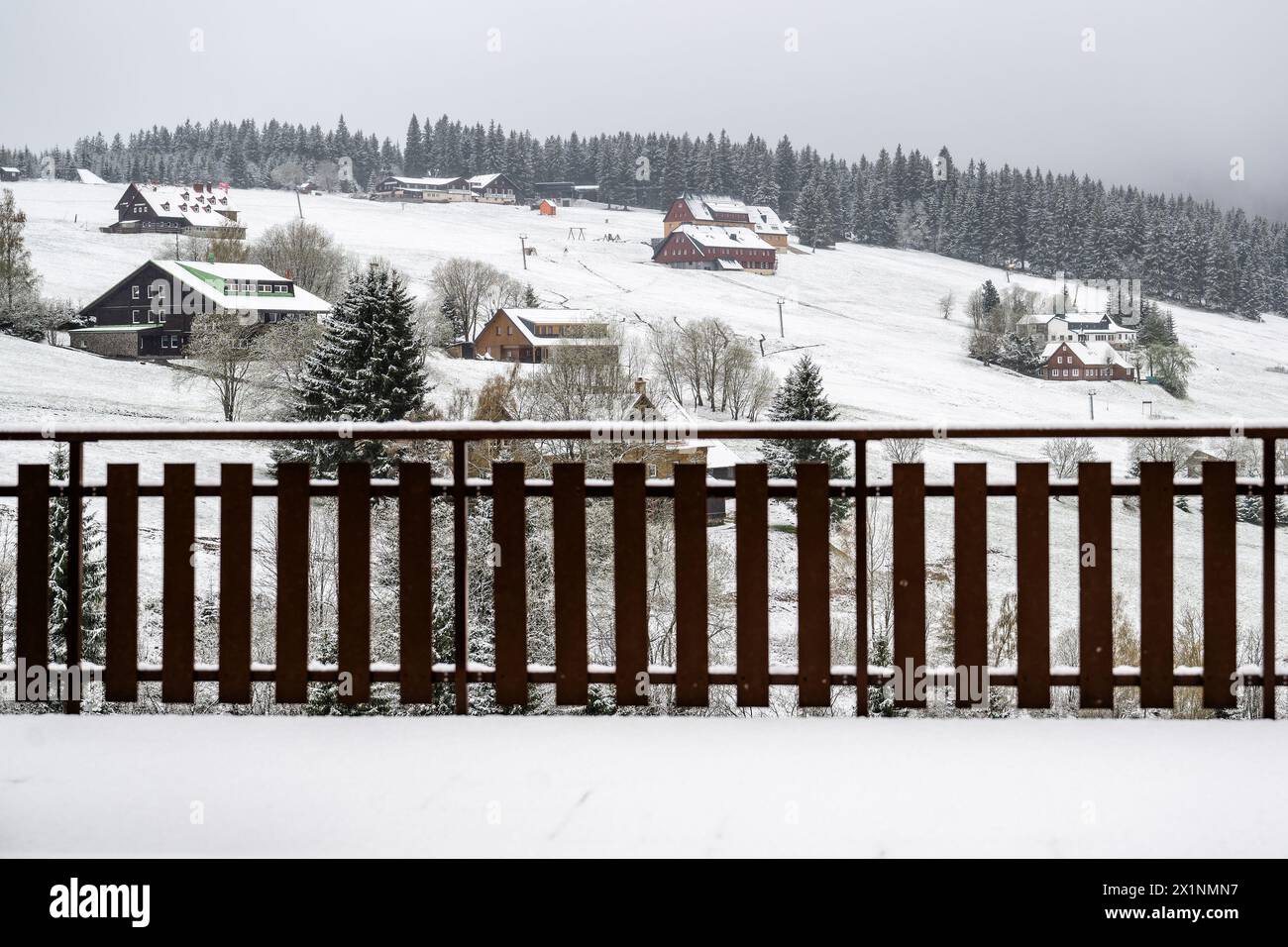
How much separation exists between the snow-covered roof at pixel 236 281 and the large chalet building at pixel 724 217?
4135 centimetres

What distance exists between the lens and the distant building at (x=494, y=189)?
10300cm

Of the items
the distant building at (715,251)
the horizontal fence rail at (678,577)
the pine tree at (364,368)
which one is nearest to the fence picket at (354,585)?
the horizontal fence rail at (678,577)

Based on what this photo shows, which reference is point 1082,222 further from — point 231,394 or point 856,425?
point 856,425

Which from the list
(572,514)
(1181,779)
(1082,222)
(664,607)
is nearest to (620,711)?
(572,514)

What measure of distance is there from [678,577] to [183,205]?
84891mm

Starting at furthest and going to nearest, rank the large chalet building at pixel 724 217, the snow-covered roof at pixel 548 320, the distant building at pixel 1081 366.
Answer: the large chalet building at pixel 724 217, the distant building at pixel 1081 366, the snow-covered roof at pixel 548 320

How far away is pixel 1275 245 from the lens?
3617 inches

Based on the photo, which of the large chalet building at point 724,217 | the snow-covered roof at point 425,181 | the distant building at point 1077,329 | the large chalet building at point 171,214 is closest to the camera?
the distant building at point 1077,329

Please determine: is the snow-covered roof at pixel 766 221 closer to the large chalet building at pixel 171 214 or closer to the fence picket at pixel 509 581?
the large chalet building at pixel 171 214

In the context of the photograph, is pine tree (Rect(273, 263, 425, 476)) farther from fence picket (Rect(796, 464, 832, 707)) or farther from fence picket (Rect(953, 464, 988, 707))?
fence picket (Rect(953, 464, 988, 707))

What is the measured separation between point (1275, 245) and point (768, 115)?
50.4 meters

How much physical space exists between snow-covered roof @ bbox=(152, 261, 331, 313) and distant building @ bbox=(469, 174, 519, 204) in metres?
43.6

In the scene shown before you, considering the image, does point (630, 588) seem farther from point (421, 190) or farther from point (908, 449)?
point (421, 190)

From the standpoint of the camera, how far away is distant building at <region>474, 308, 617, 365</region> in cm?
5300
